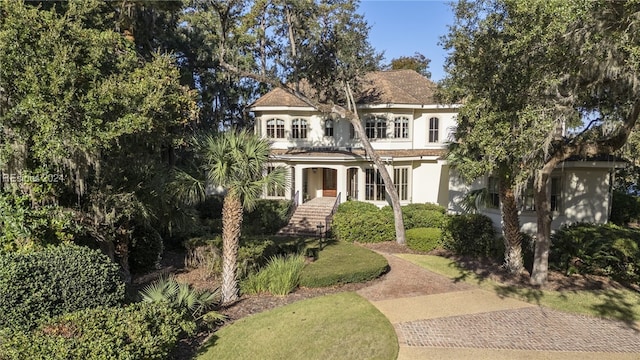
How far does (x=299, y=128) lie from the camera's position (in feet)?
75.6

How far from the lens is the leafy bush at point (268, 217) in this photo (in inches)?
749

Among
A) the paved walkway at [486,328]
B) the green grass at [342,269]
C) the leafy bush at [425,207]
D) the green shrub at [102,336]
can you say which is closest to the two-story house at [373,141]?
the leafy bush at [425,207]

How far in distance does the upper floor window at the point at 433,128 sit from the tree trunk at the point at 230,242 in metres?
15.8

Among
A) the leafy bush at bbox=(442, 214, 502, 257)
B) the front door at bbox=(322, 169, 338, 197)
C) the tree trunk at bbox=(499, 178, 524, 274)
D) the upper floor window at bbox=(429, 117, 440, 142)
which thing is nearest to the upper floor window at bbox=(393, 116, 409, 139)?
the upper floor window at bbox=(429, 117, 440, 142)

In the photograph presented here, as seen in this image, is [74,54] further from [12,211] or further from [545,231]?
[545,231]

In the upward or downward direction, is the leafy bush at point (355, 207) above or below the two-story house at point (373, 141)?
below

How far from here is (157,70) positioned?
30.4ft

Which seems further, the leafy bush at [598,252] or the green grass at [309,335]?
the leafy bush at [598,252]

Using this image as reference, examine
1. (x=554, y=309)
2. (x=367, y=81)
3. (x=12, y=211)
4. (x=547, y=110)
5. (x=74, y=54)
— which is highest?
(x=367, y=81)

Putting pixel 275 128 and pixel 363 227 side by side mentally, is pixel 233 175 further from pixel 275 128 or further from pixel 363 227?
pixel 275 128

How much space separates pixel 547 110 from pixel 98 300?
1002 cm

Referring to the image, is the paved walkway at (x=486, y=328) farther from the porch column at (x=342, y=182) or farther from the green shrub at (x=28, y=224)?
the porch column at (x=342, y=182)

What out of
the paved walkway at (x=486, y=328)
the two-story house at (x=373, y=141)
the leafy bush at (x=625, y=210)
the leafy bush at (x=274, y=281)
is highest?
the two-story house at (x=373, y=141)

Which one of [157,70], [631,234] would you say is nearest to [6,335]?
[157,70]
